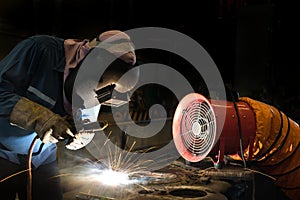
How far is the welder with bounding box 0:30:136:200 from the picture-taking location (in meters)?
1.67

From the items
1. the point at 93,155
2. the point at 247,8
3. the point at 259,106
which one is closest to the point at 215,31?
the point at 247,8

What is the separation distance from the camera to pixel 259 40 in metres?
8.27

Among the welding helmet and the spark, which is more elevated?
the welding helmet

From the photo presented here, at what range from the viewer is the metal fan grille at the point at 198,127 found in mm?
2301

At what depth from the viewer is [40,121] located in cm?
164

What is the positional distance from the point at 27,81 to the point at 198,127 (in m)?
1.29

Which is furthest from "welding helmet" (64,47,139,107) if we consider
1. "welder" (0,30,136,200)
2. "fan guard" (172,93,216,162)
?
"fan guard" (172,93,216,162)

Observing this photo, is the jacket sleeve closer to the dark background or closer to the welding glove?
the welding glove

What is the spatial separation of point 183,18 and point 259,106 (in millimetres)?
5891

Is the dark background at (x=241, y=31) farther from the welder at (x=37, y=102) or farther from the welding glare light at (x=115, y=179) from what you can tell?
the welder at (x=37, y=102)

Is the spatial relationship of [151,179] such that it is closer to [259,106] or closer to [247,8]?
[259,106]

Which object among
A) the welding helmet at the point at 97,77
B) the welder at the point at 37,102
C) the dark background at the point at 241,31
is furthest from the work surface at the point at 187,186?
the dark background at the point at 241,31

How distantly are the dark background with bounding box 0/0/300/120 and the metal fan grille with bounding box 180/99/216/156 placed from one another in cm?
419

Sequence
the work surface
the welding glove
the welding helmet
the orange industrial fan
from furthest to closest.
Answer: the orange industrial fan → the work surface → the welding helmet → the welding glove
